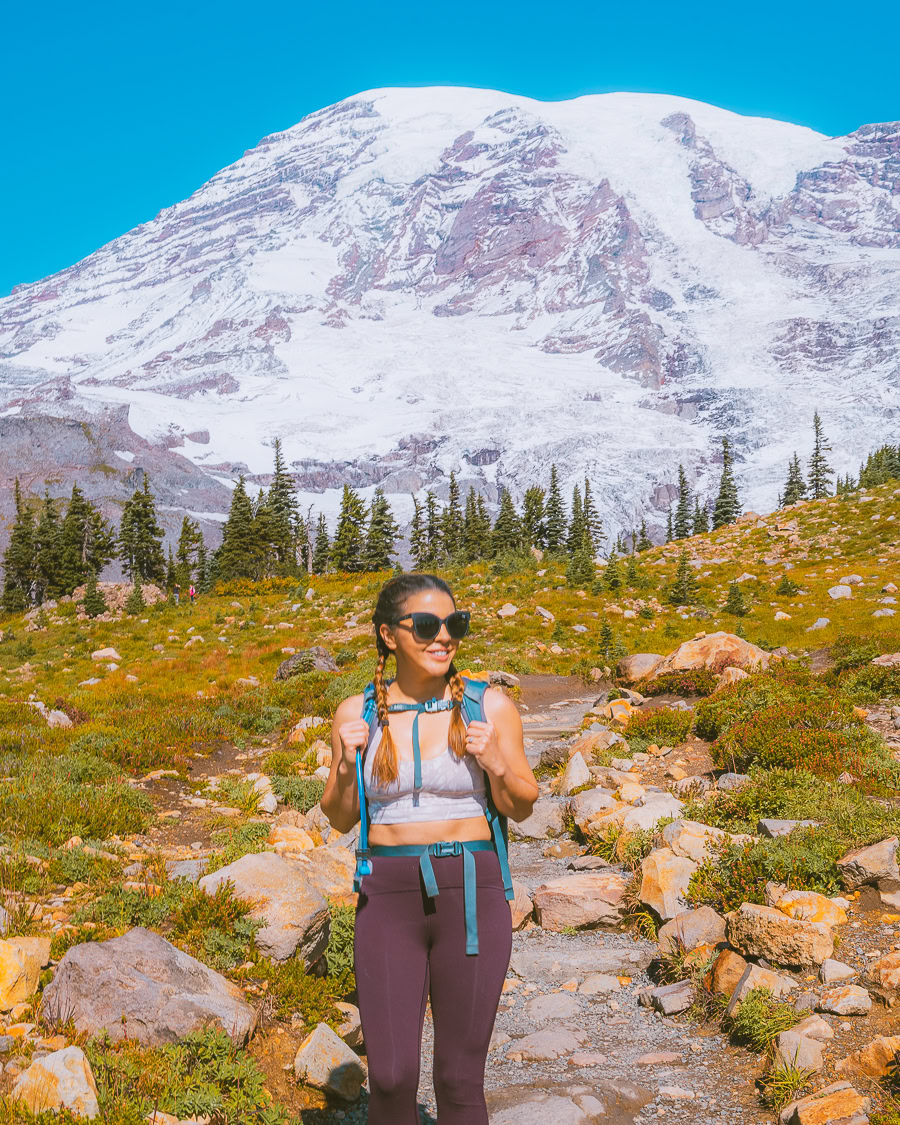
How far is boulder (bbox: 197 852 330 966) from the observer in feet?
18.7

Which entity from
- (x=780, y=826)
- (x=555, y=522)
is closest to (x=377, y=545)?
(x=555, y=522)

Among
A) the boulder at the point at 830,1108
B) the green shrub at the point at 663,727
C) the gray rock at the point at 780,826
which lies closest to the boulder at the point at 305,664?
the green shrub at the point at 663,727

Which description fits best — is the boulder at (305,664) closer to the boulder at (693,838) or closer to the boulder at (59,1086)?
the boulder at (693,838)

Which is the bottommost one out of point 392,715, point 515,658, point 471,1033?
point 515,658

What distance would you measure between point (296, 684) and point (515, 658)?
6695mm

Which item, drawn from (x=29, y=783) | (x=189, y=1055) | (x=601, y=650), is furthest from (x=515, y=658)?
(x=189, y=1055)

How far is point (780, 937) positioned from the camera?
554cm

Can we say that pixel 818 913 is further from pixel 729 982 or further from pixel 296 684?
pixel 296 684

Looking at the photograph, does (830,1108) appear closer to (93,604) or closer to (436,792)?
(436,792)

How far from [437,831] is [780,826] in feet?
16.3

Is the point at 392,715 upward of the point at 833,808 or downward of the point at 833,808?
upward

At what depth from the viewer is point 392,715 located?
3594mm

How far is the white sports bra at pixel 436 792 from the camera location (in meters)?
3.44

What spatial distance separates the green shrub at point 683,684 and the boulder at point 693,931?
8528mm
